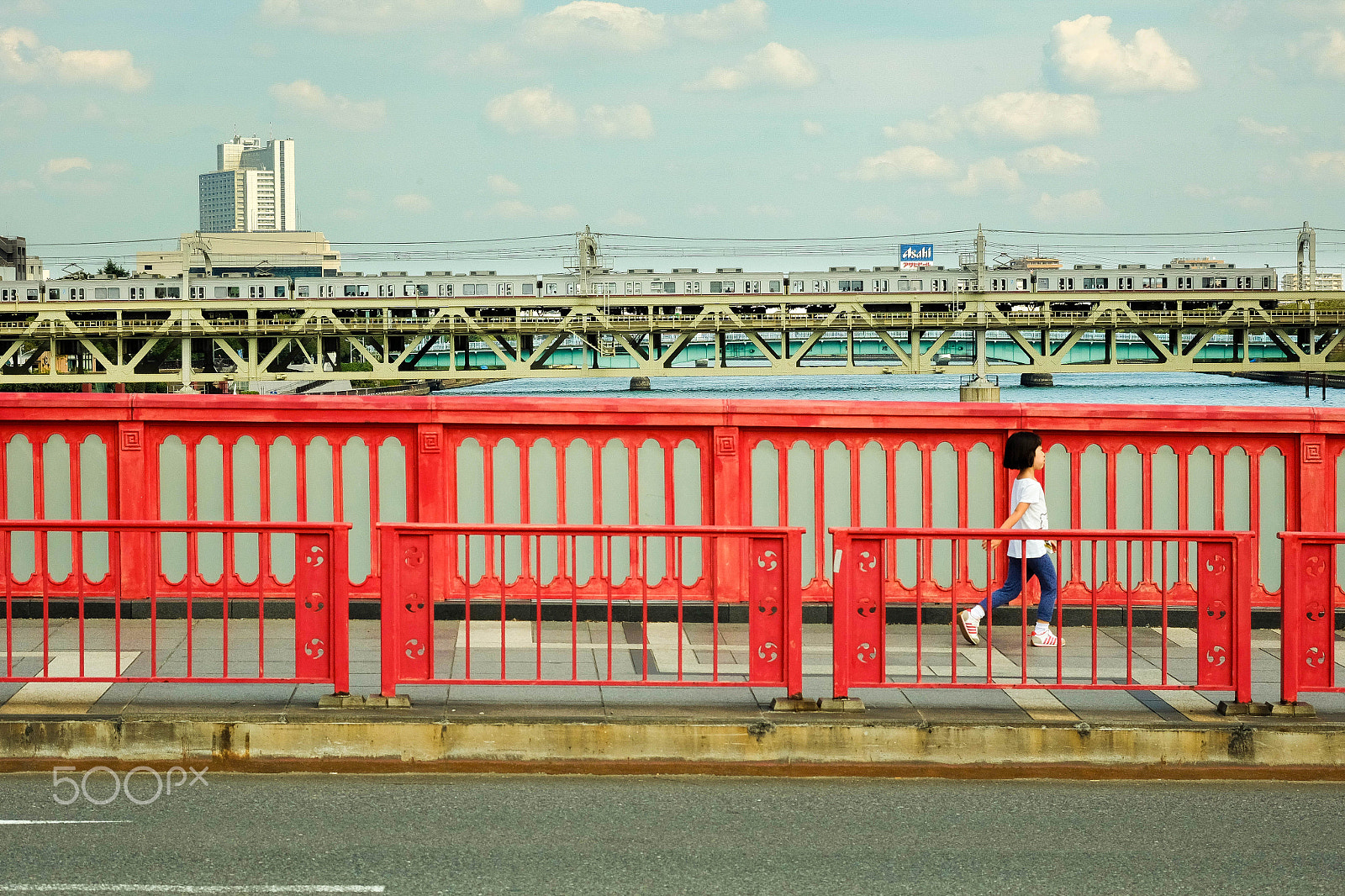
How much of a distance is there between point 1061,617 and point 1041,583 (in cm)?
124

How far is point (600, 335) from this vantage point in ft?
379

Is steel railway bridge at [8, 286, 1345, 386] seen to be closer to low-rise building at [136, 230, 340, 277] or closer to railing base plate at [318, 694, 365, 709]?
low-rise building at [136, 230, 340, 277]

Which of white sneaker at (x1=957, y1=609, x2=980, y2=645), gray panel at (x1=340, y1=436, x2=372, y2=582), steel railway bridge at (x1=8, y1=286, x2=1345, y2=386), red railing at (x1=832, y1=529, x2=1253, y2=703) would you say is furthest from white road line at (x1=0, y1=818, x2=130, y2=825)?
steel railway bridge at (x1=8, y1=286, x2=1345, y2=386)

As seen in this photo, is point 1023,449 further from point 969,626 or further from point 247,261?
point 247,261

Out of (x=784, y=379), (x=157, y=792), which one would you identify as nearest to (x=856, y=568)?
(x=157, y=792)

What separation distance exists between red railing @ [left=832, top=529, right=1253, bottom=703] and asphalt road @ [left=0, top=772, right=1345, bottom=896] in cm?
65

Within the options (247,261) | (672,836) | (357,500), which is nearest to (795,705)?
(672,836)

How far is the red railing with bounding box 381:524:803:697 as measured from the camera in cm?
656

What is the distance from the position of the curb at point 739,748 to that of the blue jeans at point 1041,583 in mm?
1681

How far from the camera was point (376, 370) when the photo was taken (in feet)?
328

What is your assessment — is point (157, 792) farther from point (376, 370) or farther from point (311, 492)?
point (376, 370)

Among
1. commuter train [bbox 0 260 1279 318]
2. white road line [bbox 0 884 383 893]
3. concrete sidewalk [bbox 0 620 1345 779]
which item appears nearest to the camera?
white road line [bbox 0 884 383 893]

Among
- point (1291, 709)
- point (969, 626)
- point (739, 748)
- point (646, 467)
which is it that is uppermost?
point (646, 467)

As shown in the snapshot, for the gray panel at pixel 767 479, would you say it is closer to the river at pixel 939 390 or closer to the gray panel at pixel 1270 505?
the gray panel at pixel 1270 505
